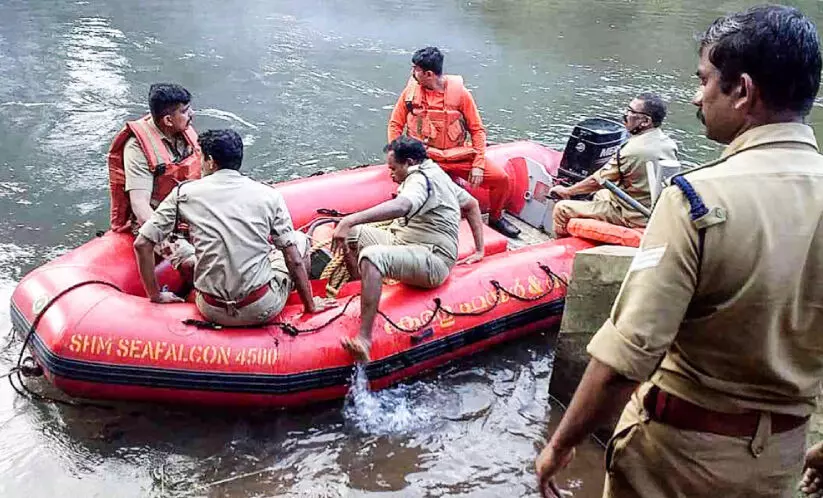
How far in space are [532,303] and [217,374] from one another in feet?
6.25

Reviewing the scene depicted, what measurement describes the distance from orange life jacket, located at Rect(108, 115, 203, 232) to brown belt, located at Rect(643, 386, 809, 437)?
3151 mm

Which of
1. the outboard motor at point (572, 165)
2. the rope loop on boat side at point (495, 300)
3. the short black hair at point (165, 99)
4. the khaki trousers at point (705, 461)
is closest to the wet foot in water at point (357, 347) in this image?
the rope loop on boat side at point (495, 300)

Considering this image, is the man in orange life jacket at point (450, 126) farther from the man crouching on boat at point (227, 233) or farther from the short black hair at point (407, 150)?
the man crouching on boat at point (227, 233)

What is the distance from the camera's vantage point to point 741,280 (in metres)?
1.38

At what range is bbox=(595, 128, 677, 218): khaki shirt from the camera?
4.52 m

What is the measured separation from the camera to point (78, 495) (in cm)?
332

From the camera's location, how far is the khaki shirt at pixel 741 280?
1.36 metres

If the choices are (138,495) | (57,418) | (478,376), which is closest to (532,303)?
(478,376)

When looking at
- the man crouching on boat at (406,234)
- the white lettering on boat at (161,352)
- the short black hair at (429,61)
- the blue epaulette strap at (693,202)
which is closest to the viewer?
the blue epaulette strap at (693,202)

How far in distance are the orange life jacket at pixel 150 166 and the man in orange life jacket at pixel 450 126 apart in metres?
1.78

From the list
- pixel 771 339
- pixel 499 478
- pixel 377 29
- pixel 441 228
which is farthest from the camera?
pixel 377 29

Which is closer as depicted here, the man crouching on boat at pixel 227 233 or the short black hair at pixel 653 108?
the man crouching on boat at pixel 227 233

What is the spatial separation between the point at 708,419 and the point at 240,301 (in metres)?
2.58

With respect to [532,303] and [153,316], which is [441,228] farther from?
[153,316]
